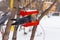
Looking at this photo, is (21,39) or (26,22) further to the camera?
(21,39)

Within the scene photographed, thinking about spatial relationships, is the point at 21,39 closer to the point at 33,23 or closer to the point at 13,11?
the point at 33,23

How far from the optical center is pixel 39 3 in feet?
9.93

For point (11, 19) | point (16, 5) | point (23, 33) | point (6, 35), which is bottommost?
point (23, 33)

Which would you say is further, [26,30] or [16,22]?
[26,30]

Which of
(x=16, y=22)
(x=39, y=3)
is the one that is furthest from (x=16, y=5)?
(x=39, y=3)

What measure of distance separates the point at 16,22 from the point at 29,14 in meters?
0.20

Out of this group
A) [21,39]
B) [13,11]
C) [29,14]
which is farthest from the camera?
[21,39]

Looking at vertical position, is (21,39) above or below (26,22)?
below

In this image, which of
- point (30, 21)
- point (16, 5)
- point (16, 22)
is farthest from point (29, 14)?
point (16, 5)

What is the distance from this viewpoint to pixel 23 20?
6.63 ft

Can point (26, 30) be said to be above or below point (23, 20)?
below

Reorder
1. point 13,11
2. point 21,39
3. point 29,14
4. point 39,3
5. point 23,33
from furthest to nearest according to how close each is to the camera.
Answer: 1. point 23,33
2. point 21,39
3. point 39,3
4. point 29,14
5. point 13,11

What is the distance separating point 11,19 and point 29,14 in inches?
14.7

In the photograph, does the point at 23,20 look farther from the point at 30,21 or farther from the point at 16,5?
the point at 16,5
